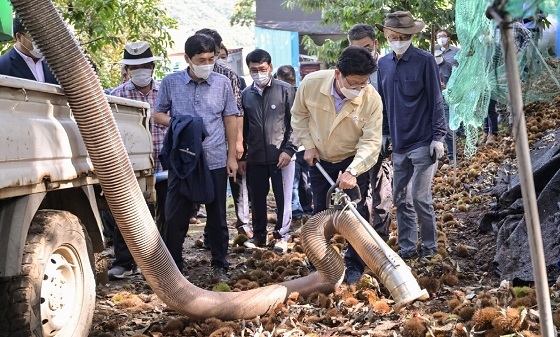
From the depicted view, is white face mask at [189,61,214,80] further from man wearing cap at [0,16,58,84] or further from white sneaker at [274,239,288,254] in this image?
white sneaker at [274,239,288,254]

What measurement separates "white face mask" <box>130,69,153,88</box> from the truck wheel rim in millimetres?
3023

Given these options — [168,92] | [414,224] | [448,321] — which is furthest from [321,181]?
[448,321]

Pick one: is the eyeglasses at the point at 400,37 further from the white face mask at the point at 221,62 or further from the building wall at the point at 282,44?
the building wall at the point at 282,44

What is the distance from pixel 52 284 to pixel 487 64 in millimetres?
4104

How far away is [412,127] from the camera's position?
658cm

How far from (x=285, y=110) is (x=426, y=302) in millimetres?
3189

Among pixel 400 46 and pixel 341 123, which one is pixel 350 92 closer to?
pixel 341 123

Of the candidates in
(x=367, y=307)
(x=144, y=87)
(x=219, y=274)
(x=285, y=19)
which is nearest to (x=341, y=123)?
(x=367, y=307)

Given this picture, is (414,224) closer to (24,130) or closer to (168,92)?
(168,92)

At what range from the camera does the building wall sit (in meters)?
24.5

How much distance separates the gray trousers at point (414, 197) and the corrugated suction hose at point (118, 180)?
5.02ft

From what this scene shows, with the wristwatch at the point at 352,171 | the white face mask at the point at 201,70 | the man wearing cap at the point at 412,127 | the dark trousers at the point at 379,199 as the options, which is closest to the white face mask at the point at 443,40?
the man wearing cap at the point at 412,127

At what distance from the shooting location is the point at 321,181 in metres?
6.18

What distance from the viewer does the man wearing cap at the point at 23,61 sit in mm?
6016
